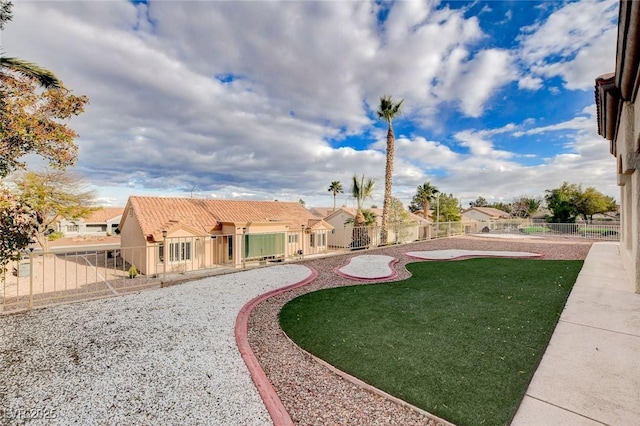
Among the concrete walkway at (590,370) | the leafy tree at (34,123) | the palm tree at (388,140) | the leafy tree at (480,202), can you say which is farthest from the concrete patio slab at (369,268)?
the leafy tree at (480,202)

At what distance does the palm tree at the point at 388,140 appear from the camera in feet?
57.4

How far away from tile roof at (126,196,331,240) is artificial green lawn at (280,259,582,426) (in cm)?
1486

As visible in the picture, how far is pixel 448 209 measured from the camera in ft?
131

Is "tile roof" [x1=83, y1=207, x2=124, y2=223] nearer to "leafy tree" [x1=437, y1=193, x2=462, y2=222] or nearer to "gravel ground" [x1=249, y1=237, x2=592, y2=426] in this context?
"gravel ground" [x1=249, y1=237, x2=592, y2=426]

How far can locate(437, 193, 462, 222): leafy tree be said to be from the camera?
38469mm

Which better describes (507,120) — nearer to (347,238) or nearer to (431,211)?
(347,238)

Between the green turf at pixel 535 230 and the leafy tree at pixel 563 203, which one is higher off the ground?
the leafy tree at pixel 563 203

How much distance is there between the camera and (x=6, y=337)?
3.60m

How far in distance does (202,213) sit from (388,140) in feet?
50.2

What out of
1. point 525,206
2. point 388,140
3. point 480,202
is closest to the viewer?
point 388,140

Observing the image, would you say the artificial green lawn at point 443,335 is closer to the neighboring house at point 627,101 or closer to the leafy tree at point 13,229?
the neighboring house at point 627,101

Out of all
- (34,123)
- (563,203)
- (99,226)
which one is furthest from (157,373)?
(99,226)

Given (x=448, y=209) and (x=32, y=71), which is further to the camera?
(x=448, y=209)

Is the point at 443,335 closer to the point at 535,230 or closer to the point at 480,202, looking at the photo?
the point at 535,230
